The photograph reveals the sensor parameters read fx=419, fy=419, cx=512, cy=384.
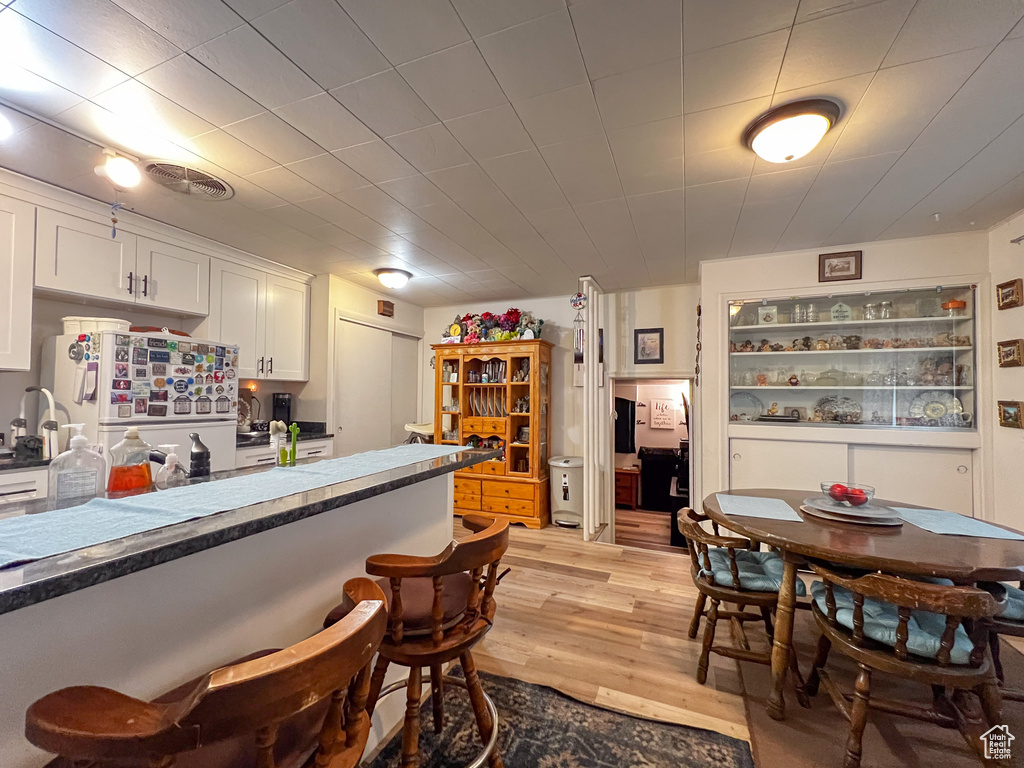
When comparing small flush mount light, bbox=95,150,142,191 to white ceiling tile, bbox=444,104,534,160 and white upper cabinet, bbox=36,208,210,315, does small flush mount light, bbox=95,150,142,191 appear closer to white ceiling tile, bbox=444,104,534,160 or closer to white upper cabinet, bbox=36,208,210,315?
white upper cabinet, bbox=36,208,210,315

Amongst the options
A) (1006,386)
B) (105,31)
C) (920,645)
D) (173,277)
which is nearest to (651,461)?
(1006,386)

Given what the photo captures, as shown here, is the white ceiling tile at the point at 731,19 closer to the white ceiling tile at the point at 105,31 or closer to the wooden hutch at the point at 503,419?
the white ceiling tile at the point at 105,31

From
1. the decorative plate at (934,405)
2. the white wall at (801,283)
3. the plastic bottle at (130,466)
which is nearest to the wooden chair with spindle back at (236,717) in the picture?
the plastic bottle at (130,466)

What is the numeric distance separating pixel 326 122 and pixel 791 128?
200cm

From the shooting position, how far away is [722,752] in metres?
1.56

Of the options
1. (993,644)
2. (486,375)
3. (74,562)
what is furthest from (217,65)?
(993,644)

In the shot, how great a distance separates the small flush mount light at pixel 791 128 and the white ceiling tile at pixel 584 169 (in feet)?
2.09

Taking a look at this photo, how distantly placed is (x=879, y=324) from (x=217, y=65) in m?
4.41

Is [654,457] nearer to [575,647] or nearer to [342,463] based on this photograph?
[575,647]

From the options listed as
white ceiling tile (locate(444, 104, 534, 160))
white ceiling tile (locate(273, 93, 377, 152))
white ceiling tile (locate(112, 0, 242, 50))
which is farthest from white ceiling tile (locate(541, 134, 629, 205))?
white ceiling tile (locate(112, 0, 242, 50))

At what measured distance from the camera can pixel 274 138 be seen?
195 cm

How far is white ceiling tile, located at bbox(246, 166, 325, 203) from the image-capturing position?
225 cm

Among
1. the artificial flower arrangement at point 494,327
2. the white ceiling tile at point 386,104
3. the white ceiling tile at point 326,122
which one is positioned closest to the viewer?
the white ceiling tile at point 386,104

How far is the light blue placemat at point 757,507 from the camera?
6.58ft
